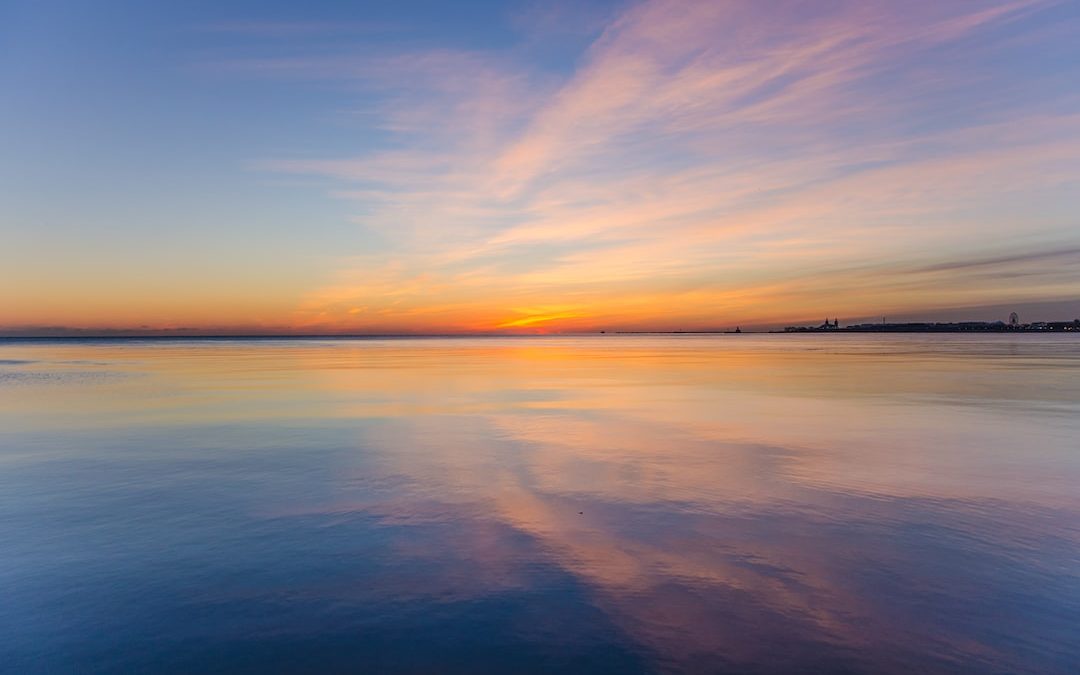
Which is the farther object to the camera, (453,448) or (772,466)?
(453,448)

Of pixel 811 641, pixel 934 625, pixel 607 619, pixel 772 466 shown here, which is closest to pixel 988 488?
pixel 772 466

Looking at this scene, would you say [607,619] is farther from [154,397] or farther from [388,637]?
[154,397]

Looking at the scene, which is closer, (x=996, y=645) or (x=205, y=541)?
(x=996, y=645)

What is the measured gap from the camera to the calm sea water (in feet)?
17.1

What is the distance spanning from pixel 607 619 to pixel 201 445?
1177 centimetres

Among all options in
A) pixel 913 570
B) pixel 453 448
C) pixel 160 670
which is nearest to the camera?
pixel 160 670

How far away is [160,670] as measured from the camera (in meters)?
4.95

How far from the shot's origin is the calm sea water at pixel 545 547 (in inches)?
205

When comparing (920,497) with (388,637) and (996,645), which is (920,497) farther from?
(388,637)

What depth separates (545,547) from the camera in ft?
24.5

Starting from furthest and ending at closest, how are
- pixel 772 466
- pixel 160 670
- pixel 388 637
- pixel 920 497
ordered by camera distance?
pixel 772 466, pixel 920 497, pixel 388 637, pixel 160 670

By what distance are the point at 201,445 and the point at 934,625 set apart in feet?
45.8

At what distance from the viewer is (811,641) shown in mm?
5242

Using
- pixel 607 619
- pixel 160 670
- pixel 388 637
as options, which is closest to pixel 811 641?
pixel 607 619
